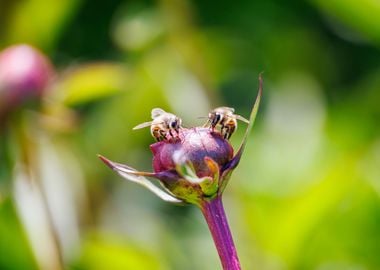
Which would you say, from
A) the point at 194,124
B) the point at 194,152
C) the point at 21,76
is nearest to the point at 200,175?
the point at 194,152

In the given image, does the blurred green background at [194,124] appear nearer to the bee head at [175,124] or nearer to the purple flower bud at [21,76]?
the purple flower bud at [21,76]

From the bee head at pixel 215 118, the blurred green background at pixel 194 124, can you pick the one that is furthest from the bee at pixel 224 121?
the blurred green background at pixel 194 124

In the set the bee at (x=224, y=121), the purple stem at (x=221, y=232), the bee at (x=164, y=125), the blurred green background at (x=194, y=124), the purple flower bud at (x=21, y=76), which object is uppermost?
the bee at (x=164, y=125)

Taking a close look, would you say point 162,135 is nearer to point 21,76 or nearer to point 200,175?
point 200,175

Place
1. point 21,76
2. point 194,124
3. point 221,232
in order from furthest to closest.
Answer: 1. point 194,124
2. point 21,76
3. point 221,232

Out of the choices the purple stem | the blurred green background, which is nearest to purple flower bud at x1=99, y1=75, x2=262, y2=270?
the purple stem

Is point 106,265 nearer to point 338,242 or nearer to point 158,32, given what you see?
point 338,242

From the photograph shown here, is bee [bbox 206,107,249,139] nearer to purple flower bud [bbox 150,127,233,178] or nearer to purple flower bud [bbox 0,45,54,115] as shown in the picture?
purple flower bud [bbox 150,127,233,178]

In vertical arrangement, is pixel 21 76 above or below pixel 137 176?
below
